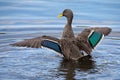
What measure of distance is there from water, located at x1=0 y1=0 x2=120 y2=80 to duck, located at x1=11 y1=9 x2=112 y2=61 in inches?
8.8

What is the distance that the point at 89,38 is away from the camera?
505 inches

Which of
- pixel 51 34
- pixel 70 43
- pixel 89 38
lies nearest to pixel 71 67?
pixel 70 43

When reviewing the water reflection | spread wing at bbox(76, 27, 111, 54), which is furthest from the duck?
the water reflection

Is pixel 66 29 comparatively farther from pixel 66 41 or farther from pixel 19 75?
pixel 19 75

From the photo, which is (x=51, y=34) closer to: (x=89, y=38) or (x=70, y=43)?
(x=89, y=38)

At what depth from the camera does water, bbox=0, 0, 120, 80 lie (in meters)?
10.8

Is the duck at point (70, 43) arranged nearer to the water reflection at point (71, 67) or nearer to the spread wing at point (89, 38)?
the spread wing at point (89, 38)

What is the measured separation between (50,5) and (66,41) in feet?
20.2

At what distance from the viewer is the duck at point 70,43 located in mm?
11969

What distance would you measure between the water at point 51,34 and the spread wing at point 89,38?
0.25 meters

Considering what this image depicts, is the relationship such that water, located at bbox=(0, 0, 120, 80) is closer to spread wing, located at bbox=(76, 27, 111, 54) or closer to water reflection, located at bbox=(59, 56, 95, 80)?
water reflection, located at bbox=(59, 56, 95, 80)

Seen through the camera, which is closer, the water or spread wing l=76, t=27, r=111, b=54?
the water

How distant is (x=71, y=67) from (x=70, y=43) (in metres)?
0.93

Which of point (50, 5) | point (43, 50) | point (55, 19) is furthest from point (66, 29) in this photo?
point (50, 5)
